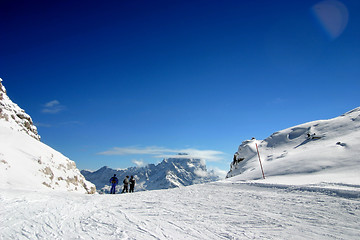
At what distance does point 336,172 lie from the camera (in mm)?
13102

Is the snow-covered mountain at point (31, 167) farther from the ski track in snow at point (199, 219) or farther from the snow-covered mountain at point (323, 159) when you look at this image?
the snow-covered mountain at point (323, 159)

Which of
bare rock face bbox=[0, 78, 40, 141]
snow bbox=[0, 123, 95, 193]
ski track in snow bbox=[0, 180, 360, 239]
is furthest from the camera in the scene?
bare rock face bbox=[0, 78, 40, 141]

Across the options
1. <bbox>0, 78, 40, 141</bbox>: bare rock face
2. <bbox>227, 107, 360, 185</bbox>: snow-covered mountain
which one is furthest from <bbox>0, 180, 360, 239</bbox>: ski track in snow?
<bbox>0, 78, 40, 141</bbox>: bare rock face

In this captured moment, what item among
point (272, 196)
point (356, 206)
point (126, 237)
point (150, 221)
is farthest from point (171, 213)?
point (356, 206)

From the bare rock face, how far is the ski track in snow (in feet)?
81.5

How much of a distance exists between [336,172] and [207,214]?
33.4 ft

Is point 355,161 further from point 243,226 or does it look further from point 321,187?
point 243,226

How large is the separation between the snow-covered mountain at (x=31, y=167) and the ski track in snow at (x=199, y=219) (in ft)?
23.2

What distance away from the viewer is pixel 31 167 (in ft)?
63.1

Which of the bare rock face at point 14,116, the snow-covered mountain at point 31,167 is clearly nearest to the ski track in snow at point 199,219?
the snow-covered mountain at point 31,167

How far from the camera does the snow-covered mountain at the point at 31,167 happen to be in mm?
15938

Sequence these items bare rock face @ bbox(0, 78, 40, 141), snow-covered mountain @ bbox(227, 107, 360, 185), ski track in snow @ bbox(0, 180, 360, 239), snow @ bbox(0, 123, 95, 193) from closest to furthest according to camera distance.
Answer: ski track in snow @ bbox(0, 180, 360, 239) < snow-covered mountain @ bbox(227, 107, 360, 185) < snow @ bbox(0, 123, 95, 193) < bare rock face @ bbox(0, 78, 40, 141)

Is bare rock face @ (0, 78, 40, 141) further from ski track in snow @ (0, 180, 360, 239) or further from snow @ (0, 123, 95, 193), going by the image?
ski track in snow @ (0, 180, 360, 239)

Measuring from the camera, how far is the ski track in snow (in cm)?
587
